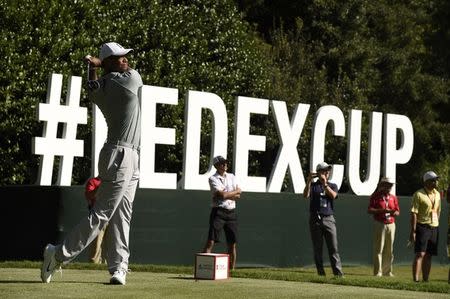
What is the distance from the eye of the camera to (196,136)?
2306cm

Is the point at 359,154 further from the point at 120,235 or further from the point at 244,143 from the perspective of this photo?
the point at 120,235

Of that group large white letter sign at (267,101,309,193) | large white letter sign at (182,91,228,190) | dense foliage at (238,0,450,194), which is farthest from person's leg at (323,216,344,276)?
dense foliage at (238,0,450,194)

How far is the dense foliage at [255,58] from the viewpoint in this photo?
92.6ft

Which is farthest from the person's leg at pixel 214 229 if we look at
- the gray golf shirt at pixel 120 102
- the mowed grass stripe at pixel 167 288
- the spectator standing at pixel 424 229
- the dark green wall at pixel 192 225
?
the gray golf shirt at pixel 120 102

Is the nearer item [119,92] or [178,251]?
[119,92]

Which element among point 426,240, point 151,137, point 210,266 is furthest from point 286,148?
point 210,266

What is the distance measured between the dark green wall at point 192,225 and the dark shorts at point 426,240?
4778 millimetres

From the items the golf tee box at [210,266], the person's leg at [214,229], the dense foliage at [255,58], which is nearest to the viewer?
the golf tee box at [210,266]

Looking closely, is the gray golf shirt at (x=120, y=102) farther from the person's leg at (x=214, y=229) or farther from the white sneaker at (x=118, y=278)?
the person's leg at (x=214, y=229)

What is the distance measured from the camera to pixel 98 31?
98.8 ft

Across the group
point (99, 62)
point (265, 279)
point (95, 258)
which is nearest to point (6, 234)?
point (95, 258)

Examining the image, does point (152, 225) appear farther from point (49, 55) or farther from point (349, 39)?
point (349, 39)

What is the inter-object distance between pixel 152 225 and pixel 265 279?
8871mm

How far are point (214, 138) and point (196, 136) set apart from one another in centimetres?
58
